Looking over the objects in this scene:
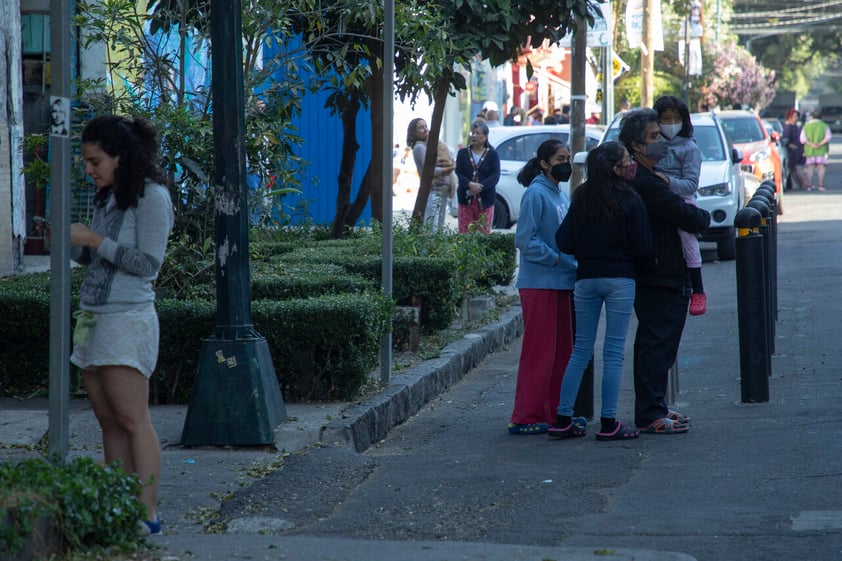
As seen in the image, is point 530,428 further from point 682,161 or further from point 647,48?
point 647,48

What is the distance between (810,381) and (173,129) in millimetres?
4599

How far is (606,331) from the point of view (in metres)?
7.19

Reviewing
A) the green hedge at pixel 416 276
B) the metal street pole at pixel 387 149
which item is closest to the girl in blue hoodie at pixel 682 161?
the metal street pole at pixel 387 149

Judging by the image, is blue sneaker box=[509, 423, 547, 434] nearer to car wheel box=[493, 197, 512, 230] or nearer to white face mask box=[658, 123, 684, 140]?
white face mask box=[658, 123, 684, 140]

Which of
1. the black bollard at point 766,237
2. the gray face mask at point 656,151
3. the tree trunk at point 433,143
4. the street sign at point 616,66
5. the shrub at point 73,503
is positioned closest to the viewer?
the shrub at point 73,503

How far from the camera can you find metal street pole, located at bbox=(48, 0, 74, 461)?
14.9 feet

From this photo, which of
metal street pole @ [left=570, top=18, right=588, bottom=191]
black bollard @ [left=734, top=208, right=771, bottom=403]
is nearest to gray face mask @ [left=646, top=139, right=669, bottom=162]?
black bollard @ [left=734, top=208, right=771, bottom=403]

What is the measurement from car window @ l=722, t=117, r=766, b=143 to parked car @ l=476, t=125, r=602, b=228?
2.76 metres

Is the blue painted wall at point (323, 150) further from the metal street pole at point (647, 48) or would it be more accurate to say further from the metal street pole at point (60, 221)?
the metal street pole at point (60, 221)

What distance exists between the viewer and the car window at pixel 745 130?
2380 cm

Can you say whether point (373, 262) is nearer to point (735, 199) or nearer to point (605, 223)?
point (605, 223)

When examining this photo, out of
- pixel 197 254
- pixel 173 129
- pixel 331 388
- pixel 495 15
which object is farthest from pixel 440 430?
pixel 495 15

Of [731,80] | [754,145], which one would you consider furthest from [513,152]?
[731,80]

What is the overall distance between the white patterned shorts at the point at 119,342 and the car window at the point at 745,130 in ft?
65.4
